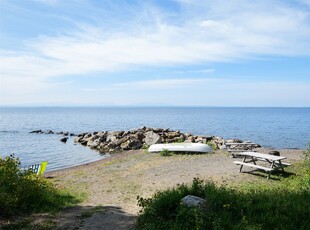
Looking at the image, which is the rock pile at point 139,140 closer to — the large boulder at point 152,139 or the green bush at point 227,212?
the large boulder at point 152,139

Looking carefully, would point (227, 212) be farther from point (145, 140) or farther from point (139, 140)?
point (139, 140)

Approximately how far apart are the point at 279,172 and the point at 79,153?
2345 cm

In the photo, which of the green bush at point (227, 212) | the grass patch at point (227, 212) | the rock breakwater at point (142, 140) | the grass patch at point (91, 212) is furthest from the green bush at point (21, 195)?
the rock breakwater at point (142, 140)

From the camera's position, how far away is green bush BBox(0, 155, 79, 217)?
816 cm

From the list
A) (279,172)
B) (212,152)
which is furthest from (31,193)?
(212,152)

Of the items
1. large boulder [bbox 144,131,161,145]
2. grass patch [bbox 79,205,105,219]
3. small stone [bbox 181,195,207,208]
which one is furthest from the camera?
large boulder [bbox 144,131,161,145]

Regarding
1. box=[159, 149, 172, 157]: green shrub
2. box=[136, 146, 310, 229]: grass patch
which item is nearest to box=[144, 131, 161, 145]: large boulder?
box=[159, 149, 172, 157]: green shrub

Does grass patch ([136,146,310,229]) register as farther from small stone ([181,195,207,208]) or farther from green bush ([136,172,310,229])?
small stone ([181,195,207,208])

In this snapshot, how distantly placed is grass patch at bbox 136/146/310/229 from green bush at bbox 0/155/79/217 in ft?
11.5

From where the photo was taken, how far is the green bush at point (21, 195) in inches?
321

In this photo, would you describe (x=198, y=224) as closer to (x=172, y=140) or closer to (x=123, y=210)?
(x=123, y=210)

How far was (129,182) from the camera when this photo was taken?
44.2 ft

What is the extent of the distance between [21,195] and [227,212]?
6198 mm

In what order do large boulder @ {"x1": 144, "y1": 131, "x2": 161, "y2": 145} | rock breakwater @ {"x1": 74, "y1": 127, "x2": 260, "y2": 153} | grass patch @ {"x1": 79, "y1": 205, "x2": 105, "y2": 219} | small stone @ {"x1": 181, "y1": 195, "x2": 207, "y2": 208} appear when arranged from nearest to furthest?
small stone @ {"x1": 181, "y1": 195, "x2": 207, "y2": 208}
grass patch @ {"x1": 79, "y1": 205, "x2": 105, "y2": 219}
large boulder @ {"x1": 144, "y1": 131, "x2": 161, "y2": 145}
rock breakwater @ {"x1": 74, "y1": 127, "x2": 260, "y2": 153}
